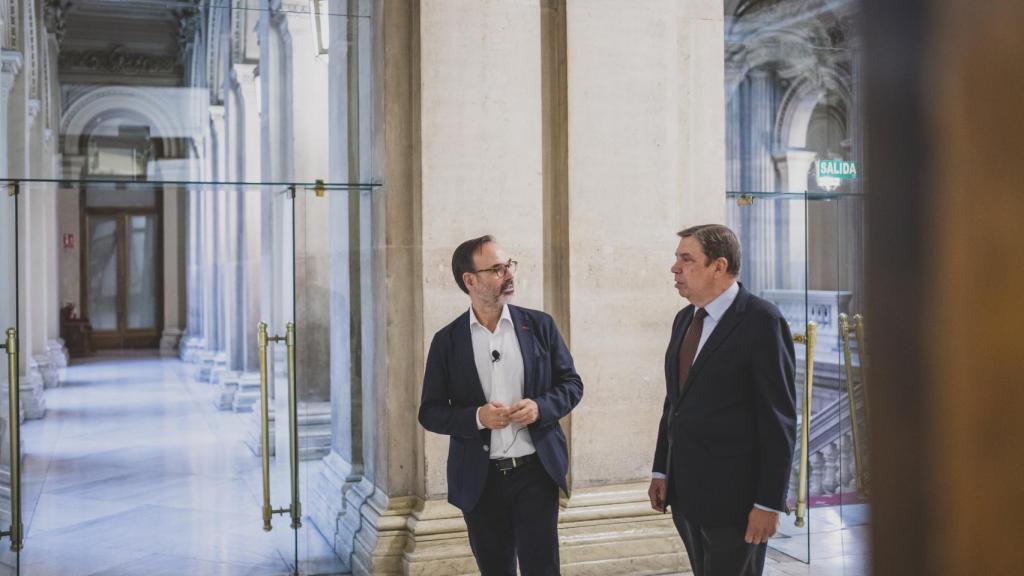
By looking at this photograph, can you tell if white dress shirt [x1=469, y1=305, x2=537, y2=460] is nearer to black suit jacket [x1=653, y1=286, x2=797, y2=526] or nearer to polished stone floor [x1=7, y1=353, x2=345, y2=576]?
black suit jacket [x1=653, y1=286, x2=797, y2=526]

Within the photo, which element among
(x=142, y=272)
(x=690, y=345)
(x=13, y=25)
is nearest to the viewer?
(x=690, y=345)

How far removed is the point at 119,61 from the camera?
10.1 meters

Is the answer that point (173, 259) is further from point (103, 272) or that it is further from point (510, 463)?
point (510, 463)

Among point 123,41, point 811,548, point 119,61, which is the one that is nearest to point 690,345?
point 811,548

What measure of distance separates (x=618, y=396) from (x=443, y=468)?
39.7 inches

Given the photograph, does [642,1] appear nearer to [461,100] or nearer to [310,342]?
[461,100]

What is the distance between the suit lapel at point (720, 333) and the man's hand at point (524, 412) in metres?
0.57

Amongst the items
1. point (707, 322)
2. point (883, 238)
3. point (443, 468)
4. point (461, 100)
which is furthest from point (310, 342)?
point (883, 238)

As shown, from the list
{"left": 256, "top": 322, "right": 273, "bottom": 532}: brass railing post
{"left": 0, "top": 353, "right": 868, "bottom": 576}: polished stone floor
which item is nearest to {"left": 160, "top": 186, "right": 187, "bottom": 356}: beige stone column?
{"left": 0, "top": 353, "right": 868, "bottom": 576}: polished stone floor

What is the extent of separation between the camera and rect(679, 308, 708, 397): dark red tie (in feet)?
Result: 11.1

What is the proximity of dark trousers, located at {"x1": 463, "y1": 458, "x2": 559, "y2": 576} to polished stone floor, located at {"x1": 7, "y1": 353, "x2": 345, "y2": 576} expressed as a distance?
7.32 feet

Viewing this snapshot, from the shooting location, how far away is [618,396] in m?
5.49

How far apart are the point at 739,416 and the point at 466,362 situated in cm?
101

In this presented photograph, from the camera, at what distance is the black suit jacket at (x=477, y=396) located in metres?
3.60
